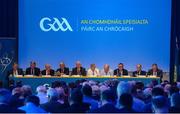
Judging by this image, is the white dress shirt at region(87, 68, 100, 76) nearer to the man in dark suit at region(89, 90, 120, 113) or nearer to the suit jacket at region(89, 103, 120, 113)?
the man in dark suit at region(89, 90, 120, 113)

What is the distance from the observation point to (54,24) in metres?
15.2

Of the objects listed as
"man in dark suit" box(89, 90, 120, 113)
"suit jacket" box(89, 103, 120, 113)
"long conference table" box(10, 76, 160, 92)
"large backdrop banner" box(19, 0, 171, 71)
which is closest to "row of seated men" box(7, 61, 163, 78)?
"long conference table" box(10, 76, 160, 92)

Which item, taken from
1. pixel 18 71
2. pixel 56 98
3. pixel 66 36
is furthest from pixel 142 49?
pixel 56 98

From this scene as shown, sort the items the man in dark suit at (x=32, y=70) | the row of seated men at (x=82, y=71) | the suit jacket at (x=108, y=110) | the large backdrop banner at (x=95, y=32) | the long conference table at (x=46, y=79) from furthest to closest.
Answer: the large backdrop banner at (x=95, y=32)
the man in dark suit at (x=32, y=70)
the row of seated men at (x=82, y=71)
the long conference table at (x=46, y=79)
the suit jacket at (x=108, y=110)

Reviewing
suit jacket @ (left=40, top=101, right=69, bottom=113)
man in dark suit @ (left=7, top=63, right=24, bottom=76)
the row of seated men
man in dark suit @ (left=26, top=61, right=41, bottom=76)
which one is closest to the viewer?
suit jacket @ (left=40, top=101, right=69, bottom=113)

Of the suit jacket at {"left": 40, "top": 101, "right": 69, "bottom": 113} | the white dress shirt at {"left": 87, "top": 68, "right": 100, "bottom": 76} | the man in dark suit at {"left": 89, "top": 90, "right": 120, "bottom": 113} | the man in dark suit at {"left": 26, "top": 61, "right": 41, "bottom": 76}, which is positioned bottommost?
the suit jacket at {"left": 40, "top": 101, "right": 69, "bottom": 113}

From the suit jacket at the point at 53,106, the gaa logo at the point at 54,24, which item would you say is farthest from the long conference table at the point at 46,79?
the suit jacket at the point at 53,106

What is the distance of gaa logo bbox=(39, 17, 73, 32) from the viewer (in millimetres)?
15180

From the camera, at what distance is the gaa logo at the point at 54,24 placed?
15180 mm

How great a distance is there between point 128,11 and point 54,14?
8.00 feet

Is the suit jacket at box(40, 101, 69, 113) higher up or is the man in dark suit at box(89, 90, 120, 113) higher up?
the man in dark suit at box(89, 90, 120, 113)

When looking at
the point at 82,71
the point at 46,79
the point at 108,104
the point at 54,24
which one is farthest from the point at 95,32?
the point at 108,104

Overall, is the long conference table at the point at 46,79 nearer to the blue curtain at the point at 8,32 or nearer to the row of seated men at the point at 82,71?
the row of seated men at the point at 82,71

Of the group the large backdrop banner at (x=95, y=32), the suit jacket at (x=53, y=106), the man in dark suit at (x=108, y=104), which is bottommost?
the suit jacket at (x=53, y=106)
